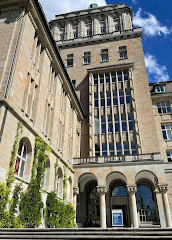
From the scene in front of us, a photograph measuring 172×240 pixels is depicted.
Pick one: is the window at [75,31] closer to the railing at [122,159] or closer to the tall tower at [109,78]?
the tall tower at [109,78]

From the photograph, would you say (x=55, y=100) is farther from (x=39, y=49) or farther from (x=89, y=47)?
(x=89, y=47)

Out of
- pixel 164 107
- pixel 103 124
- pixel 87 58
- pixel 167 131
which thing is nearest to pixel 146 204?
pixel 167 131

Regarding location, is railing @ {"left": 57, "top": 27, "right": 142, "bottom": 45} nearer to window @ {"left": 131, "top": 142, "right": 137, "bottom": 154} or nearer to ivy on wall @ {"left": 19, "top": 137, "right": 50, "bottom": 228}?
window @ {"left": 131, "top": 142, "right": 137, "bottom": 154}

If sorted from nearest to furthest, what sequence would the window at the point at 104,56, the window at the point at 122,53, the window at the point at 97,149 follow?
the window at the point at 97,149 < the window at the point at 122,53 < the window at the point at 104,56

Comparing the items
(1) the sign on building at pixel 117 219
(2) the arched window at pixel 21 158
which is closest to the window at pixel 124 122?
(1) the sign on building at pixel 117 219

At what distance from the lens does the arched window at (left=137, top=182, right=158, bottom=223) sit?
24.0 meters

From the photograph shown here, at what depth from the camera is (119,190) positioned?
85.7 ft

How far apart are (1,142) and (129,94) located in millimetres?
24807

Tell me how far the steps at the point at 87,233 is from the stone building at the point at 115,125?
32.7ft

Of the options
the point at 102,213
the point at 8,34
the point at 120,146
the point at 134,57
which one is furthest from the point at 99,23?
the point at 102,213

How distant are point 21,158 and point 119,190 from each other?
647 inches

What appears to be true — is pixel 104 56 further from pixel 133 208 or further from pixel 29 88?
pixel 133 208

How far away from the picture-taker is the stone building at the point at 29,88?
12.4 m

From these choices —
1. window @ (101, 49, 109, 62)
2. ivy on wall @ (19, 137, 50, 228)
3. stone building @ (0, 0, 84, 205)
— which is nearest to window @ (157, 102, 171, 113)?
window @ (101, 49, 109, 62)
